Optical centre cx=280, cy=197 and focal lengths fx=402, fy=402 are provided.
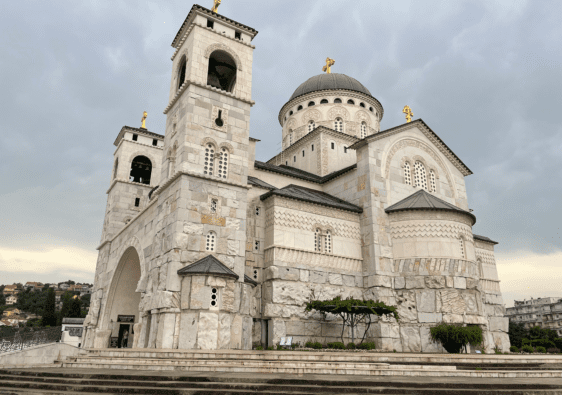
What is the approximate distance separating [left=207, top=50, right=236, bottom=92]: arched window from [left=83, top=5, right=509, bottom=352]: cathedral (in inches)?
3.1

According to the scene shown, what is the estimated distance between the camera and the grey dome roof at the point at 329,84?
3503 cm

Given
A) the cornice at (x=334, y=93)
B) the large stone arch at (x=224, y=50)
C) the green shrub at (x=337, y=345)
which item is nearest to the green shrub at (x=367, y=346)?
the green shrub at (x=337, y=345)

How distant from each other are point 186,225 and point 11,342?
1328 cm

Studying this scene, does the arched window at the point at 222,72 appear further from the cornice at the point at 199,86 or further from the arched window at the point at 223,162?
the arched window at the point at 223,162

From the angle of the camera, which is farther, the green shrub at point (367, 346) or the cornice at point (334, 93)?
the cornice at point (334, 93)

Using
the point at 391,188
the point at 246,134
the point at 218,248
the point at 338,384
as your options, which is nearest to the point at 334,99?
Answer: the point at 391,188

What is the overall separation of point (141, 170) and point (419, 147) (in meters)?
22.6

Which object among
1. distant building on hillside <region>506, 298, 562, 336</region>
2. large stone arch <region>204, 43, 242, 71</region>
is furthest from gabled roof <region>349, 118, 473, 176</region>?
distant building on hillside <region>506, 298, 562, 336</region>

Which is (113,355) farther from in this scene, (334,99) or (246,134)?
(334,99)

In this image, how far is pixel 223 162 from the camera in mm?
20844

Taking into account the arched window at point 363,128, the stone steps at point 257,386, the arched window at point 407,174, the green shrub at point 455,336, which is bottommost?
the stone steps at point 257,386

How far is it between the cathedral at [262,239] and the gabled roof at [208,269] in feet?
0.20

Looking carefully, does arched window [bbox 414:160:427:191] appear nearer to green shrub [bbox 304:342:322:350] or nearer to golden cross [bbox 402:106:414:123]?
golden cross [bbox 402:106:414:123]

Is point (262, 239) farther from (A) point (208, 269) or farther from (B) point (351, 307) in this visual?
(B) point (351, 307)
